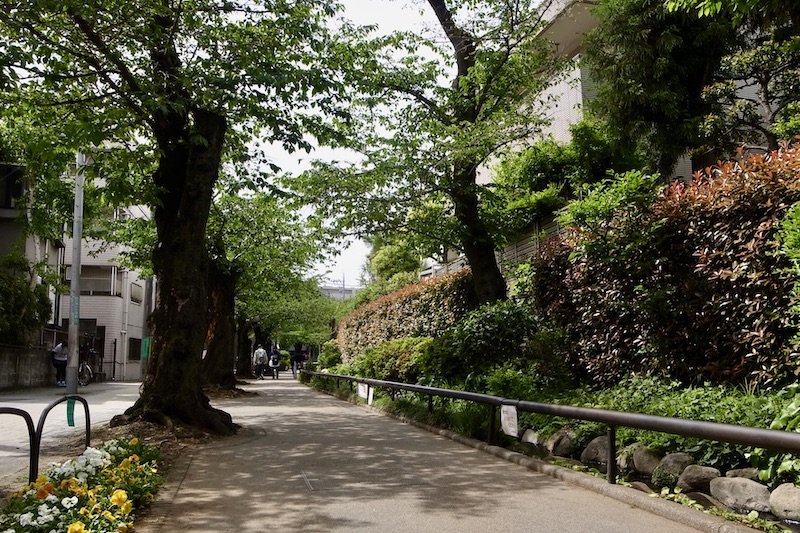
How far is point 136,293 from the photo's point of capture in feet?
144

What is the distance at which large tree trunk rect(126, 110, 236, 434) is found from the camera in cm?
1032

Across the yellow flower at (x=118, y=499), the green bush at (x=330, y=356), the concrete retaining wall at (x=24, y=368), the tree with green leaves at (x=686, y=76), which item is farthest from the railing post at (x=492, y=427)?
the green bush at (x=330, y=356)

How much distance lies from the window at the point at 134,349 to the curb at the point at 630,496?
36.7 meters

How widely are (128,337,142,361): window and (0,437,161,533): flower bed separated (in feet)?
123

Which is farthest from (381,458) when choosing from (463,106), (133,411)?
(463,106)

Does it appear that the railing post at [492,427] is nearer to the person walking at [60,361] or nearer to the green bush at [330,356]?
the person walking at [60,361]

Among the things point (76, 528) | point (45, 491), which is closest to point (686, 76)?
point (45, 491)

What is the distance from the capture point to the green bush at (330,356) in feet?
103

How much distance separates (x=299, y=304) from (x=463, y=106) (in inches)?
1337

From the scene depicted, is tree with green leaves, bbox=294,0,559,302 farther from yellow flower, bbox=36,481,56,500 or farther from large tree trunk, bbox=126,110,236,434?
yellow flower, bbox=36,481,56,500

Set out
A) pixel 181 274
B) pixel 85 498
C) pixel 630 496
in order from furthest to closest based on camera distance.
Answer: pixel 181 274 < pixel 630 496 < pixel 85 498

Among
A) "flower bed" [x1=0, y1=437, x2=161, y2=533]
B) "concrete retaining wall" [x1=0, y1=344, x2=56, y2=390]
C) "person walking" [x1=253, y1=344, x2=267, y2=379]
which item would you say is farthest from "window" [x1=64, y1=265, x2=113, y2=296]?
"flower bed" [x1=0, y1=437, x2=161, y2=533]

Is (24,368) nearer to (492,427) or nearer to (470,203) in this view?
(470,203)

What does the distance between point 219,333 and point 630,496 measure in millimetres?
18842
